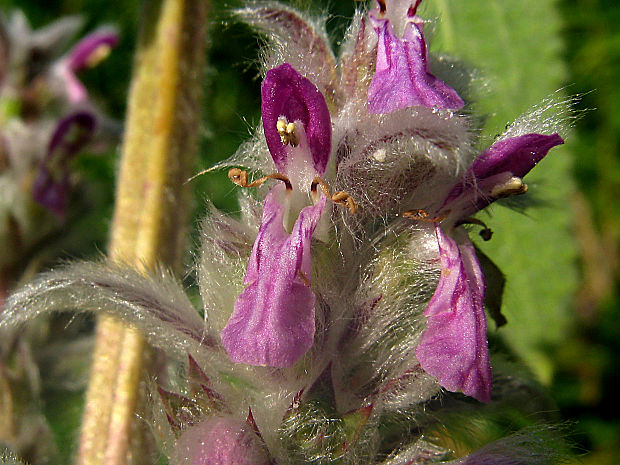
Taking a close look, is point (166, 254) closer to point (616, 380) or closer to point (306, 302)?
point (306, 302)

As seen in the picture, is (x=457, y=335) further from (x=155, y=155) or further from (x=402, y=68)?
(x=155, y=155)

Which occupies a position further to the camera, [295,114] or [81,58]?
[81,58]

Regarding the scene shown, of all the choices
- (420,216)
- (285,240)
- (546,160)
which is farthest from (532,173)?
(285,240)

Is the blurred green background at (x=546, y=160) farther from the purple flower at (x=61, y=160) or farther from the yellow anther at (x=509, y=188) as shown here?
the purple flower at (x=61, y=160)

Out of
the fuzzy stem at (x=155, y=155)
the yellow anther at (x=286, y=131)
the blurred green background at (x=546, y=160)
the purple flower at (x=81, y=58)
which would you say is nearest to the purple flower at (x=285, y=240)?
the yellow anther at (x=286, y=131)

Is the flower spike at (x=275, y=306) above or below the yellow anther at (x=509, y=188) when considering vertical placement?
above

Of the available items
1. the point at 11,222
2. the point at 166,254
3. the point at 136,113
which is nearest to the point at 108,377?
the point at 166,254
